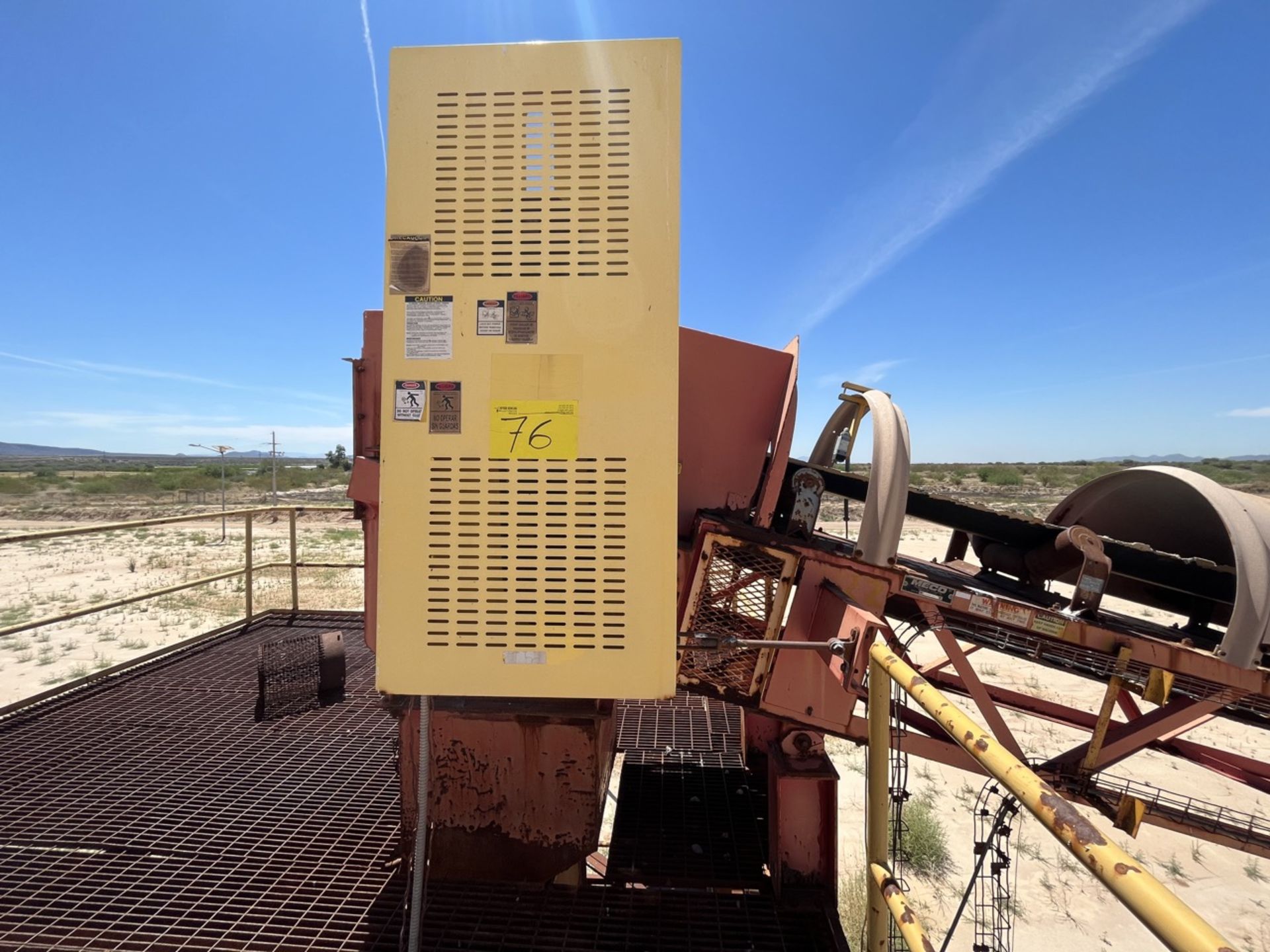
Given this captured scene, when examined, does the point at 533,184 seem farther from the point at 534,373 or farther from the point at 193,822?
the point at 193,822

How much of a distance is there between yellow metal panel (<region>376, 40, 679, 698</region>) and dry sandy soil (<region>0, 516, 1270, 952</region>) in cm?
336

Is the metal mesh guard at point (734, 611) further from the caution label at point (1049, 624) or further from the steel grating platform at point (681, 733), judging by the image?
the steel grating platform at point (681, 733)

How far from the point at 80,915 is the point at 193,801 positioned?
903 mm

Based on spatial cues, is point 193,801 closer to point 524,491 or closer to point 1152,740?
point 524,491

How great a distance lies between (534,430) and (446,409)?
0.98ft

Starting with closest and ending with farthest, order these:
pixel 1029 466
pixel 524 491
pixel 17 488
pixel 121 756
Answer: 1. pixel 524 491
2. pixel 121 756
3. pixel 17 488
4. pixel 1029 466

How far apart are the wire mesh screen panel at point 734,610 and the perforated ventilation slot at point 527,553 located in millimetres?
793

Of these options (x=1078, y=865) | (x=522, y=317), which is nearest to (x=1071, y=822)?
(x=522, y=317)

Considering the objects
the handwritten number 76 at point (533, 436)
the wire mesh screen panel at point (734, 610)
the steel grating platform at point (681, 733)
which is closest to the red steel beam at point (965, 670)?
the wire mesh screen panel at point (734, 610)

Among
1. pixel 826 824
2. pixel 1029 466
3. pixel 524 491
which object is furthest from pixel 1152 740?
pixel 1029 466

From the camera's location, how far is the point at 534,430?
6.30 ft

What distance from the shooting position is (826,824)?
278 centimetres

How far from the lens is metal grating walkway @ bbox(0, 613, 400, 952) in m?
2.64

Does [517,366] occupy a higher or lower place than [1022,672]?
higher
